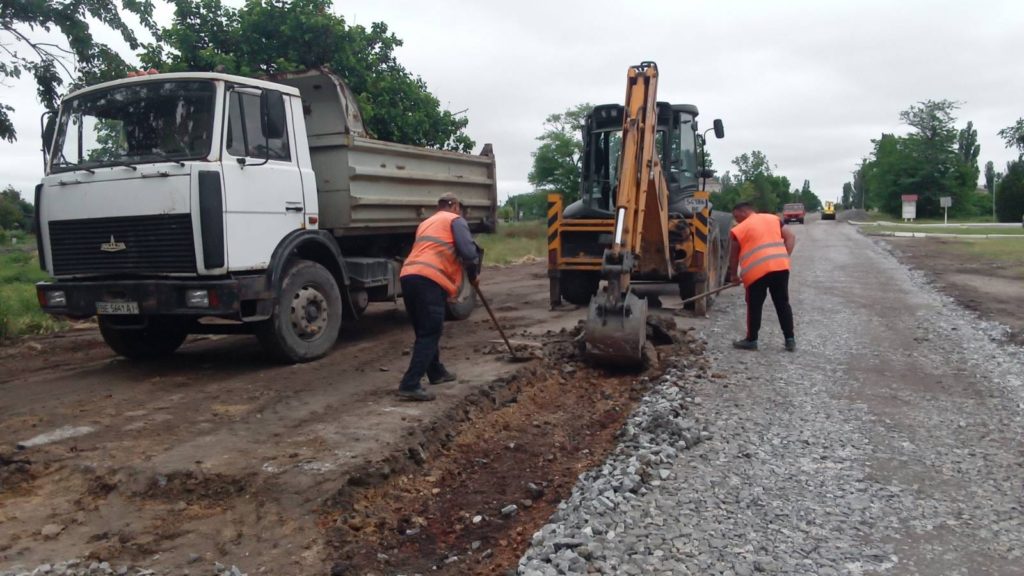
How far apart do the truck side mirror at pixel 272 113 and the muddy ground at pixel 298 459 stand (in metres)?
2.22

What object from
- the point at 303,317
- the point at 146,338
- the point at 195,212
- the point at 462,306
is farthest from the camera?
the point at 462,306

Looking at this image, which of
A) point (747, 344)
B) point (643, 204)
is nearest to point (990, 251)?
point (747, 344)

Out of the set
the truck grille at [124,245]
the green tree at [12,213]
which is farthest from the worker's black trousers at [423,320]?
the green tree at [12,213]

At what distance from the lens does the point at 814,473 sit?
494cm

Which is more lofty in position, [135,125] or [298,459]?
[135,125]

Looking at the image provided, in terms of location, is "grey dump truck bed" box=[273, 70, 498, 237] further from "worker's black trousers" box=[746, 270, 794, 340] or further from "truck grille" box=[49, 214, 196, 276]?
"worker's black trousers" box=[746, 270, 794, 340]

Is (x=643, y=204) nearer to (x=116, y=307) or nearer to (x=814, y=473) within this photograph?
(x=814, y=473)

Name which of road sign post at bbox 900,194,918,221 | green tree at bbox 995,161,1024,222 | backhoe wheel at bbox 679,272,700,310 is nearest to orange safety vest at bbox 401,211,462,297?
backhoe wheel at bbox 679,272,700,310

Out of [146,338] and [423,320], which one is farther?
[146,338]

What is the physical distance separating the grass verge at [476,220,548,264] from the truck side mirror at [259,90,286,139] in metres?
8.72

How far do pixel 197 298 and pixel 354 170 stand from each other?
2.24 m

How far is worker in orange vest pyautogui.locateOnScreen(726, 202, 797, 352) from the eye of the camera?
28.5 feet

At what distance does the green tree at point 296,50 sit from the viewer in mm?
16688

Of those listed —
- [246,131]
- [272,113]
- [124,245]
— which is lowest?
[124,245]
